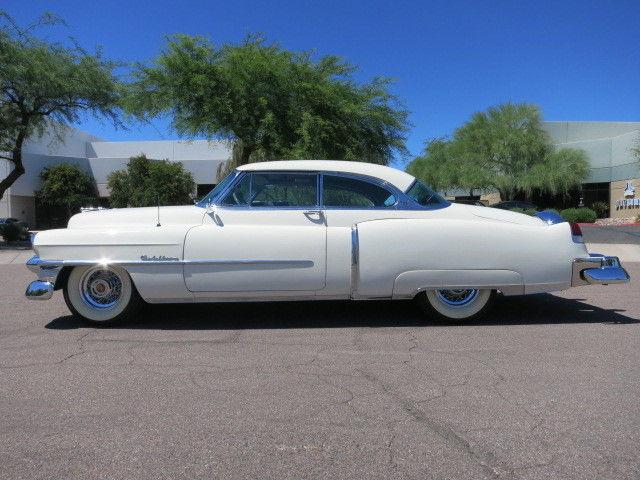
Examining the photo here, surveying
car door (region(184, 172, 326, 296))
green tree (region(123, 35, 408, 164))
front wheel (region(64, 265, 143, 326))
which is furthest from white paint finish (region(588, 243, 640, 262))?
front wheel (region(64, 265, 143, 326))

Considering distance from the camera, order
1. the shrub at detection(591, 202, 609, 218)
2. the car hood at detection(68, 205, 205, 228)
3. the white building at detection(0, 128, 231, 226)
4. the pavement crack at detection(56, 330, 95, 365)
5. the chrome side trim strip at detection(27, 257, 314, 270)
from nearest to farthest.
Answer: the pavement crack at detection(56, 330, 95, 365) → the chrome side trim strip at detection(27, 257, 314, 270) → the car hood at detection(68, 205, 205, 228) → the white building at detection(0, 128, 231, 226) → the shrub at detection(591, 202, 609, 218)

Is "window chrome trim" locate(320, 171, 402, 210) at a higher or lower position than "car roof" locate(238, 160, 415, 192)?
lower

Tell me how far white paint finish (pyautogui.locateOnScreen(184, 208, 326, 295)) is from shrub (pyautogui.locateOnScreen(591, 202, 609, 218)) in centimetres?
4275

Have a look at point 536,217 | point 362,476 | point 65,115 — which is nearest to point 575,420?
point 362,476

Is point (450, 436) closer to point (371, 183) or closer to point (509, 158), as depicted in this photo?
point (371, 183)

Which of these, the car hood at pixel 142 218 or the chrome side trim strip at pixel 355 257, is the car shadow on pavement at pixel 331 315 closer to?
the chrome side trim strip at pixel 355 257

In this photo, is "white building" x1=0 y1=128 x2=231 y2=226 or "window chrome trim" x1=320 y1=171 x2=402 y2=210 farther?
"white building" x1=0 y1=128 x2=231 y2=226

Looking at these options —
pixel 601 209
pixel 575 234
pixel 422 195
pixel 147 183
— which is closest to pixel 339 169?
pixel 422 195

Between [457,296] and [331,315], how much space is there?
1.37m

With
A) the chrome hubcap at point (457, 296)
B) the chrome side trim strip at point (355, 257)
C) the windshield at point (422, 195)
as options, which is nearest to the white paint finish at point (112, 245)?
the chrome side trim strip at point (355, 257)

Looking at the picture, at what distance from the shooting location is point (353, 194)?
561 cm

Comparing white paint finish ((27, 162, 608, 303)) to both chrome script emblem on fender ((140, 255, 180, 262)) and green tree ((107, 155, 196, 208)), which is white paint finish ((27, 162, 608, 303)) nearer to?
chrome script emblem on fender ((140, 255, 180, 262))

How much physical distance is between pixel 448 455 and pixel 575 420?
0.95 meters

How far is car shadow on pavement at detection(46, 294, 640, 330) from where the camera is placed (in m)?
5.69
